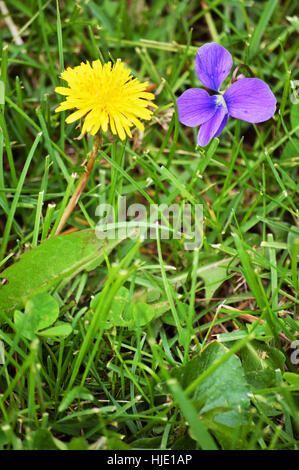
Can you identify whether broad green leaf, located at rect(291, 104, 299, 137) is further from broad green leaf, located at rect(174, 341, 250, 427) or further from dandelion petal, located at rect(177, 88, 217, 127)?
broad green leaf, located at rect(174, 341, 250, 427)

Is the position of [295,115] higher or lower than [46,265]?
higher

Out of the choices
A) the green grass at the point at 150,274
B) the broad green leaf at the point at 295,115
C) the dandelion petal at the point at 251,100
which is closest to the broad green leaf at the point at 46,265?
the green grass at the point at 150,274

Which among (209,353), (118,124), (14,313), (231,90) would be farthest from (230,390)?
(231,90)

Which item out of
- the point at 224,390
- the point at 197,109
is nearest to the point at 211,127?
the point at 197,109

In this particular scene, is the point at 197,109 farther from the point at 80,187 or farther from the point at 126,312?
the point at 126,312

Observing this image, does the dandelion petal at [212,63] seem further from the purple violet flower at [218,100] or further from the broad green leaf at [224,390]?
the broad green leaf at [224,390]
